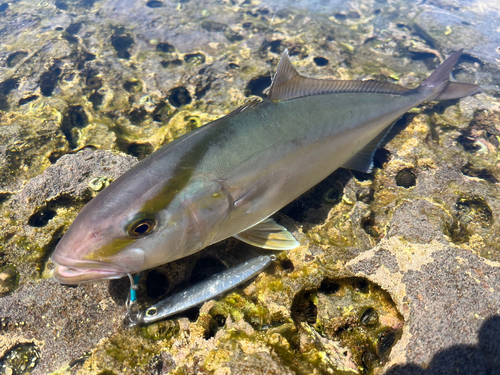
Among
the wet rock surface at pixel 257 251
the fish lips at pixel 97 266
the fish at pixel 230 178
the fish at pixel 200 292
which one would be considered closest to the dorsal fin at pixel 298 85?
the fish at pixel 230 178

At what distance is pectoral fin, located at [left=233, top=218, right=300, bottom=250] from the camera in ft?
7.63

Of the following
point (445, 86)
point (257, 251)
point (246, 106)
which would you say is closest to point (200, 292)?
point (257, 251)

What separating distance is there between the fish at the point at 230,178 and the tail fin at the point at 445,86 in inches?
41.4

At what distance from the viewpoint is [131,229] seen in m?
1.76

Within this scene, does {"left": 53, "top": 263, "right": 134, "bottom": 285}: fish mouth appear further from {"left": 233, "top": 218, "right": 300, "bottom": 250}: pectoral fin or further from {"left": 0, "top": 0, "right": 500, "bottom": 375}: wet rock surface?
{"left": 233, "top": 218, "right": 300, "bottom": 250}: pectoral fin

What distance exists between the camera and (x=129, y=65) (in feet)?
17.7

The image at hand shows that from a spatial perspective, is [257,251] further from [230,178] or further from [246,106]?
[246,106]

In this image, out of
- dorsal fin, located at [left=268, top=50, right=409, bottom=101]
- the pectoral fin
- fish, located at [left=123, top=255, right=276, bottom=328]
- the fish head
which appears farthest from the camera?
dorsal fin, located at [left=268, top=50, right=409, bottom=101]

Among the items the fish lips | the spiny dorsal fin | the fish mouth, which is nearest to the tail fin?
the spiny dorsal fin

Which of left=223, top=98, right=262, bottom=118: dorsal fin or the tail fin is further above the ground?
left=223, top=98, right=262, bottom=118: dorsal fin

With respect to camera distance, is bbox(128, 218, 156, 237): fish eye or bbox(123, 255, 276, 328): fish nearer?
bbox(128, 218, 156, 237): fish eye

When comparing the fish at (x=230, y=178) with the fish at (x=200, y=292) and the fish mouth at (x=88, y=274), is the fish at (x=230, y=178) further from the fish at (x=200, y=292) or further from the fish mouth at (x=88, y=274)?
the fish at (x=200, y=292)

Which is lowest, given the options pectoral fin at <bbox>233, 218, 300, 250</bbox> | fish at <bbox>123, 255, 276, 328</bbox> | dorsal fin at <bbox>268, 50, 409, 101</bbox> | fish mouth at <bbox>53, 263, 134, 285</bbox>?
fish at <bbox>123, 255, 276, 328</bbox>

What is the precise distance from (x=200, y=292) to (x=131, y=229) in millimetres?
815
